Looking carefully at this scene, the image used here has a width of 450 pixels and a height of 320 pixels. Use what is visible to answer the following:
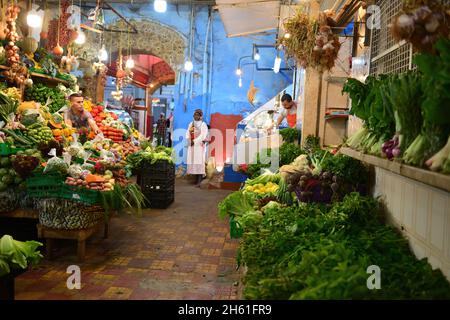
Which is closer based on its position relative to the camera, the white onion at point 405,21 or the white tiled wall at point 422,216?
the white onion at point 405,21

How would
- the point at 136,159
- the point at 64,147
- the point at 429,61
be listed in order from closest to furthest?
the point at 429,61 → the point at 64,147 → the point at 136,159

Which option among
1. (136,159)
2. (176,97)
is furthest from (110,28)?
(136,159)

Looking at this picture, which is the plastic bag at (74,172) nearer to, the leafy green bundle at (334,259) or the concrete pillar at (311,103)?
the leafy green bundle at (334,259)

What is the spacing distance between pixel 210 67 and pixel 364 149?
11274mm

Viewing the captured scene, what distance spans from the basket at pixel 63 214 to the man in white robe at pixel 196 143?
23.0 feet

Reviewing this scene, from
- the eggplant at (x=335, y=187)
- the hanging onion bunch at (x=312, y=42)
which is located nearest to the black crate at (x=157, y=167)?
the hanging onion bunch at (x=312, y=42)

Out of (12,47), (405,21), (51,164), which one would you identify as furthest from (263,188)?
(12,47)

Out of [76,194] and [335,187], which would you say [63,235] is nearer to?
[76,194]

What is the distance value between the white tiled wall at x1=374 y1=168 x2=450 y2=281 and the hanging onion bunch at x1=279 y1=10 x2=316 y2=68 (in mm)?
2573

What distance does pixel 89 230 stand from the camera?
16.4 ft

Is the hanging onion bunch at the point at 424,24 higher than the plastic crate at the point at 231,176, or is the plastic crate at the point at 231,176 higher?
the hanging onion bunch at the point at 424,24

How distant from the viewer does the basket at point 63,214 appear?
477 centimetres

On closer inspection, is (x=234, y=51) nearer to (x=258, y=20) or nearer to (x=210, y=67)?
(x=210, y=67)

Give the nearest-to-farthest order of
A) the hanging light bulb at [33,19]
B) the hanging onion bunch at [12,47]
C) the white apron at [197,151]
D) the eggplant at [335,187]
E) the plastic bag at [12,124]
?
the eggplant at [335,187]
the plastic bag at [12,124]
the hanging onion bunch at [12,47]
the hanging light bulb at [33,19]
the white apron at [197,151]
